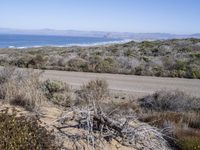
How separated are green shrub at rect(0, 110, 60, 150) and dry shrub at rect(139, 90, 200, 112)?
619 centimetres

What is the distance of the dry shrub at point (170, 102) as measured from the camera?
1285cm

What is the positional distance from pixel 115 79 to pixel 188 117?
991 cm

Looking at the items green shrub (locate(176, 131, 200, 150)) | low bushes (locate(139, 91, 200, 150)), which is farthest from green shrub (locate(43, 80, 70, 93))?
green shrub (locate(176, 131, 200, 150))

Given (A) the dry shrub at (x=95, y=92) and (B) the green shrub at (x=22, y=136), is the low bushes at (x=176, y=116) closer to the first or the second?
(A) the dry shrub at (x=95, y=92)

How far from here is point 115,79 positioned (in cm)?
2080

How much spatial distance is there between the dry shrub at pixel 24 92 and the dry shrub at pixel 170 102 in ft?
12.4

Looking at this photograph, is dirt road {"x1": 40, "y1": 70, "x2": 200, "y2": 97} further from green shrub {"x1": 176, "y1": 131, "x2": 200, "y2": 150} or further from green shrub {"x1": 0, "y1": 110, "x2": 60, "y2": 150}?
green shrub {"x1": 0, "y1": 110, "x2": 60, "y2": 150}

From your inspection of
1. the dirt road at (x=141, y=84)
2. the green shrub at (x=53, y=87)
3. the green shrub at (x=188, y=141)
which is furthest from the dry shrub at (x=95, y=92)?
the green shrub at (x=188, y=141)

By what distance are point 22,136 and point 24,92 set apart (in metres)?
4.10

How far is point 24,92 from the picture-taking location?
1083 centimetres

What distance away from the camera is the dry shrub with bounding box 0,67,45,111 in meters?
10.5

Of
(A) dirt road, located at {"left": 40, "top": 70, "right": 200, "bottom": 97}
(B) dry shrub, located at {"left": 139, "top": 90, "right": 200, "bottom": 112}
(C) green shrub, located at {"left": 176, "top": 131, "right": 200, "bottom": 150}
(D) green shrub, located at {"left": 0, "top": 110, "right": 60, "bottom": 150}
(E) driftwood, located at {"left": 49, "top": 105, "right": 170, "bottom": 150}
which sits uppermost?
(D) green shrub, located at {"left": 0, "top": 110, "right": 60, "bottom": 150}

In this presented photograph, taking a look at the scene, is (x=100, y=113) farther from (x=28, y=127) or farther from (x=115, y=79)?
(x=115, y=79)

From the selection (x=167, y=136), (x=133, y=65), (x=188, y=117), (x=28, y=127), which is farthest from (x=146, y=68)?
(x=28, y=127)
